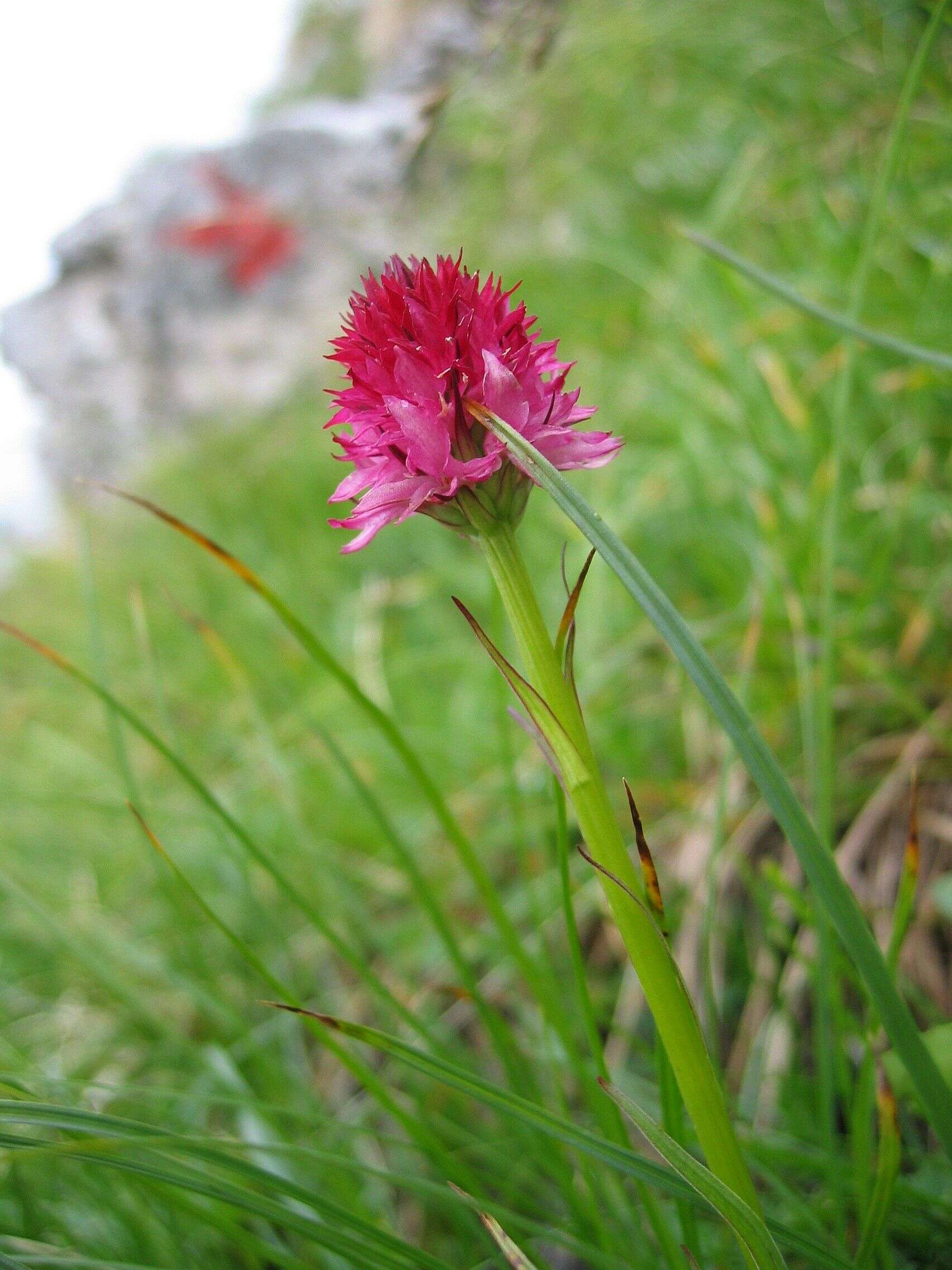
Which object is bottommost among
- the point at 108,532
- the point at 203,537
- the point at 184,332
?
the point at 203,537

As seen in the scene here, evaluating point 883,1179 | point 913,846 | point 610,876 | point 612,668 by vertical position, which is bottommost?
point 883,1179

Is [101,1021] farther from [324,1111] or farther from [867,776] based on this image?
[867,776]

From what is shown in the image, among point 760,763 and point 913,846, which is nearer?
point 760,763

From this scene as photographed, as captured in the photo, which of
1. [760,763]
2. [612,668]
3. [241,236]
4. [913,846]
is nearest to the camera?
[760,763]

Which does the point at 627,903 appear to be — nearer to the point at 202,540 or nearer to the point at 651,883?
the point at 651,883

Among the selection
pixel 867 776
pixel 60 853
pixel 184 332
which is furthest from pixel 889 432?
pixel 184 332

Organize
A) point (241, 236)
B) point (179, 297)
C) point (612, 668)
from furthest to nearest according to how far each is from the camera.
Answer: point (179, 297), point (241, 236), point (612, 668)

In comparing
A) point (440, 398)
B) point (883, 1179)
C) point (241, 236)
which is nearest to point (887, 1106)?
point (883, 1179)
